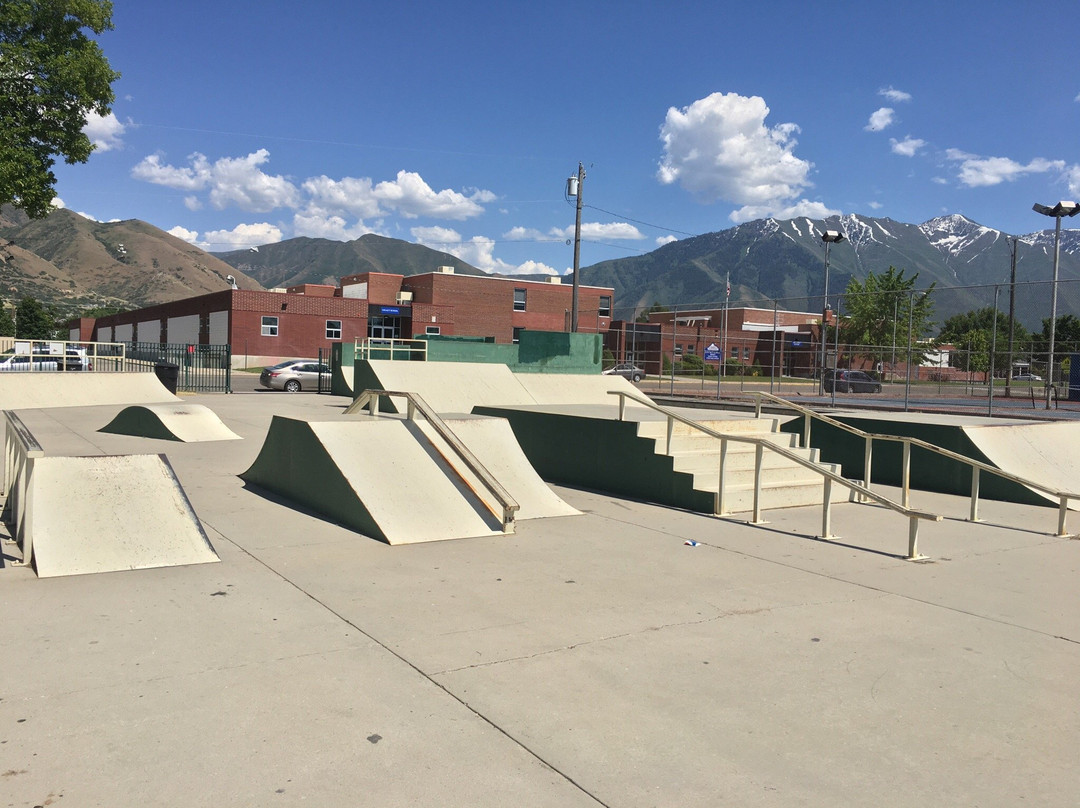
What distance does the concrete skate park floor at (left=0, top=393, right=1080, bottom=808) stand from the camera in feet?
9.98

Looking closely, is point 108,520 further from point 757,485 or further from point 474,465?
point 757,485

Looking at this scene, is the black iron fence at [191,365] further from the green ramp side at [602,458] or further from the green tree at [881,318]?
the green tree at [881,318]

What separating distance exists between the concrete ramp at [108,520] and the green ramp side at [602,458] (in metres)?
5.19

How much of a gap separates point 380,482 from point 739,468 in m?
4.47

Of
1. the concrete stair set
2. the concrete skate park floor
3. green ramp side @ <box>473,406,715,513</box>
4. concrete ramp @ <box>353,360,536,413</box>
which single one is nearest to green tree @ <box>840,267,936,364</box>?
concrete ramp @ <box>353,360,536,413</box>

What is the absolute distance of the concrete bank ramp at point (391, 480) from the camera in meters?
7.36

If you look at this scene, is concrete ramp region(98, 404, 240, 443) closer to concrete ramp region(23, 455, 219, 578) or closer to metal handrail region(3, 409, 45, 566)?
metal handrail region(3, 409, 45, 566)

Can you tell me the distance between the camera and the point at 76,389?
21.4 metres

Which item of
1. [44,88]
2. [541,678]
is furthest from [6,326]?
[541,678]

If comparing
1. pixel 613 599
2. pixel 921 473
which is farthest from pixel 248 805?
pixel 921 473

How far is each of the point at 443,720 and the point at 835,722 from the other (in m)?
1.79

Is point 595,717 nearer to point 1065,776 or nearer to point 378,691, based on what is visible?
point 378,691

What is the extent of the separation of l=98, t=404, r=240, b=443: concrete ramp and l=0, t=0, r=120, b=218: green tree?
704 centimetres

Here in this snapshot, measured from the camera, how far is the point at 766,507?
922 cm
